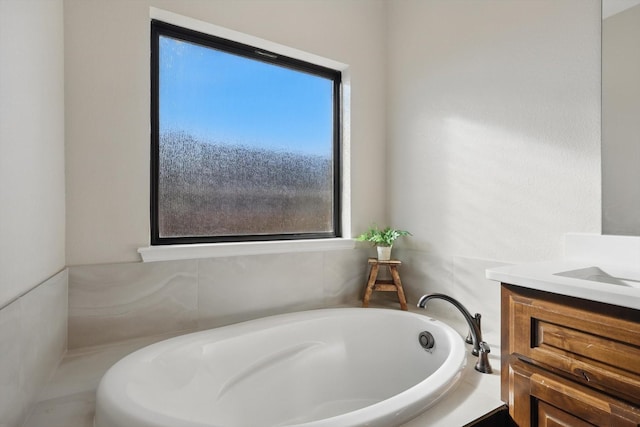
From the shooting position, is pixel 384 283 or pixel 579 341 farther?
pixel 384 283

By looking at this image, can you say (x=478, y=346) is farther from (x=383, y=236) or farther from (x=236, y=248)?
(x=236, y=248)

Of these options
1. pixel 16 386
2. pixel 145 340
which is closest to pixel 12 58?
pixel 16 386

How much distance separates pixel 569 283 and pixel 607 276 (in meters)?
0.50

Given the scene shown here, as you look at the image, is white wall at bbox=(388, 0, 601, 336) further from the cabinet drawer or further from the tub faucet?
the cabinet drawer

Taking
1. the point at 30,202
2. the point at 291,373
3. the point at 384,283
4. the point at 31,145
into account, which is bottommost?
the point at 291,373

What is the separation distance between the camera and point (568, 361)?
35.1 inches

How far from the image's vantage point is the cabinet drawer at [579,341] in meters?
0.78

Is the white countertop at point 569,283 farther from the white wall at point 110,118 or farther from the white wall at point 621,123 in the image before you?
→ the white wall at point 110,118

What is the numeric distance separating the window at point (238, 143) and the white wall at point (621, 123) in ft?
4.41

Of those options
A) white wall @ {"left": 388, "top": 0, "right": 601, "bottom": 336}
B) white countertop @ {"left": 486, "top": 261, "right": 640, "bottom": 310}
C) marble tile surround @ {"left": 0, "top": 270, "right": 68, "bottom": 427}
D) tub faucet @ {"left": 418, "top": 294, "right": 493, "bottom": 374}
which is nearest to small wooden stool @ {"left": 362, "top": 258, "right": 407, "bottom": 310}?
white wall @ {"left": 388, "top": 0, "right": 601, "bottom": 336}

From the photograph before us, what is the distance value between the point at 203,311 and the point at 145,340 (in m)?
0.26

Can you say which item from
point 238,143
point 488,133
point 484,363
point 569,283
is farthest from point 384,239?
point 569,283

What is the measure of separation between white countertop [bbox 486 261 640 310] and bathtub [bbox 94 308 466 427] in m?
0.38

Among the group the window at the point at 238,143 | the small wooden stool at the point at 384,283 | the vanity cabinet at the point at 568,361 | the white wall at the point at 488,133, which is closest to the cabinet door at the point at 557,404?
the vanity cabinet at the point at 568,361
